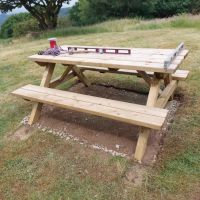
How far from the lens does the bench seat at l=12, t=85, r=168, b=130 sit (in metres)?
2.84

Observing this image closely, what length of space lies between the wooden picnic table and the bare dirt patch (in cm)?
21

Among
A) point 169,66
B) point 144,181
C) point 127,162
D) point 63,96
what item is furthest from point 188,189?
point 63,96

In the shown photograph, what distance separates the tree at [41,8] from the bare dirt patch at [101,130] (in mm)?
13106

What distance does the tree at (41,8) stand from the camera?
15.9 meters

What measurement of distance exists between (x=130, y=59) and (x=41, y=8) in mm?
15116

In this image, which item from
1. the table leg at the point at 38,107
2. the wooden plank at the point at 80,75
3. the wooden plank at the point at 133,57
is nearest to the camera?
the wooden plank at the point at 133,57

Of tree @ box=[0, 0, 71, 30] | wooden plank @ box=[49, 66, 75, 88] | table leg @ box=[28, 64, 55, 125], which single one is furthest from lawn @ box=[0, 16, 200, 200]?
tree @ box=[0, 0, 71, 30]

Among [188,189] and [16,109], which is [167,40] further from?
[188,189]

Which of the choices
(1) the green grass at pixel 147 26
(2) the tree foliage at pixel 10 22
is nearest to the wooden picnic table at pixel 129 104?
(1) the green grass at pixel 147 26

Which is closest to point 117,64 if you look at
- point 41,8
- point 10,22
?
point 41,8

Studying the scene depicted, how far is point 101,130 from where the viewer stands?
143 inches

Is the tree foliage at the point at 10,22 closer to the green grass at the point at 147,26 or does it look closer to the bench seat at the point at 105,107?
the green grass at the point at 147,26

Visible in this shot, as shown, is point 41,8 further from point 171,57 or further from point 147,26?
point 171,57

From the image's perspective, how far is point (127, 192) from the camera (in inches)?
107
